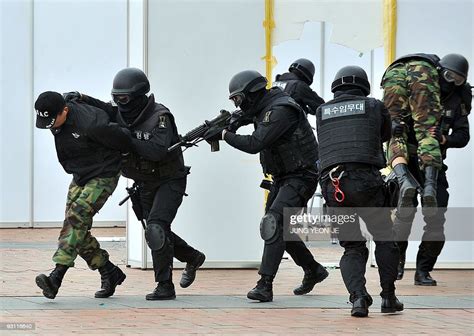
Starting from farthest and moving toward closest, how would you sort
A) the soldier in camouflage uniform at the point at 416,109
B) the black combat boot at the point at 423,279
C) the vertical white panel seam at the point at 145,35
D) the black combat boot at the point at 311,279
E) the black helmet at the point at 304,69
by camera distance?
the vertical white panel seam at the point at 145,35 < the black helmet at the point at 304,69 < the black combat boot at the point at 423,279 < the soldier in camouflage uniform at the point at 416,109 < the black combat boot at the point at 311,279

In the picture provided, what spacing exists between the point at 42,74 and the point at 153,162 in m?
8.63

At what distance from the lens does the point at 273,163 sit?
9.81 m

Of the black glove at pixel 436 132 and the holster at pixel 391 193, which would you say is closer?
the holster at pixel 391 193

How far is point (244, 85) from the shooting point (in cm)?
971

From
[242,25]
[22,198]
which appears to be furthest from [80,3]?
[242,25]

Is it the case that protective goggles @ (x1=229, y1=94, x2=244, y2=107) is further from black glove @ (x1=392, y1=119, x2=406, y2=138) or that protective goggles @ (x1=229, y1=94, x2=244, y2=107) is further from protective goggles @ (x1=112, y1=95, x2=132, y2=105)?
black glove @ (x1=392, y1=119, x2=406, y2=138)

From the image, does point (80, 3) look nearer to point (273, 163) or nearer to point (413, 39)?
point (413, 39)

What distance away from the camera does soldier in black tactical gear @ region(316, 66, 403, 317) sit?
8688 mm

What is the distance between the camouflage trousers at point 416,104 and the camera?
34.0 feet

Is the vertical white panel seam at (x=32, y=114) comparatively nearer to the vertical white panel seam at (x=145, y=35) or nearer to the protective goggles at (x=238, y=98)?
the vertical white panel seam at (x=145, y=35)

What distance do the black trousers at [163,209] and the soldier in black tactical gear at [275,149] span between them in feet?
2.10

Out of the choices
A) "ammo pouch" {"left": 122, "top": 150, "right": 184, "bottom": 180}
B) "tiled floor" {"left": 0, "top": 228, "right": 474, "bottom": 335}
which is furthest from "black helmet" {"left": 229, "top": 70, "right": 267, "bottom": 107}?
"tiled floor" {"left": 0, "top": 228, "right": 474, "bottom": 335}

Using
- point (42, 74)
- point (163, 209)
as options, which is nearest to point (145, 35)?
point (163, 209)

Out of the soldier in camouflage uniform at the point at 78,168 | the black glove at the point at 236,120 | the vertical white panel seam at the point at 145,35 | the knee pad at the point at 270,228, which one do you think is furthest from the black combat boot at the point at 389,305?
the vertical white panel seam at the point at 145,35
